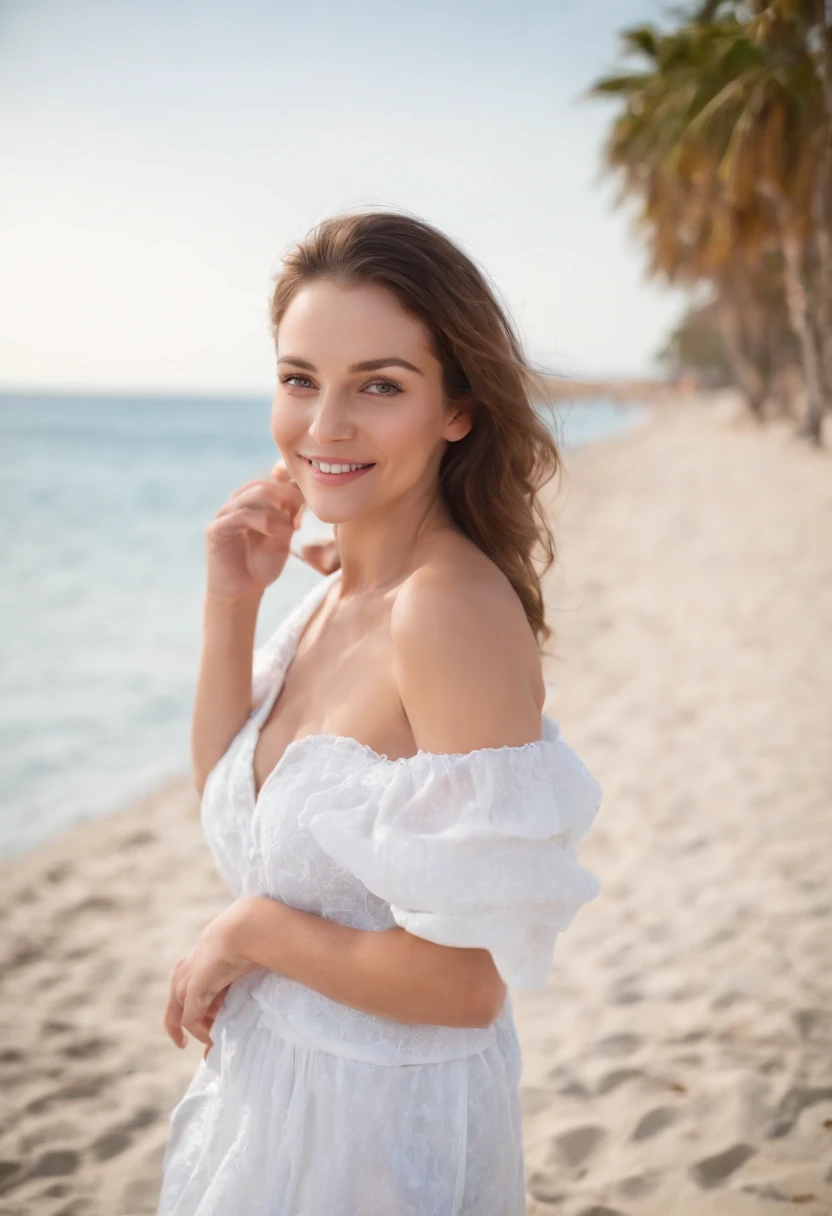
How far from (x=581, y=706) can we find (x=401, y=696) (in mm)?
5237

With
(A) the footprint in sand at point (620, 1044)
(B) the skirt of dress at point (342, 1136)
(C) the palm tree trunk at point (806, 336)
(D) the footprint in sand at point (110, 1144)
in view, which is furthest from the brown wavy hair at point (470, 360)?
(C) the palm tree trunk at point (806, 336)

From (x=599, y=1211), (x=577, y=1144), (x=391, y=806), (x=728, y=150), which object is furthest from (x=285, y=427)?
(x=728, y=150)

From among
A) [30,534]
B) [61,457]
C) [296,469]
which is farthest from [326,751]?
[61,457]

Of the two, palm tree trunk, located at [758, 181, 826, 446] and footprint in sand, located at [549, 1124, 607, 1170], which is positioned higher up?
palm tree trunk, located at [758, 181, 826, 446]

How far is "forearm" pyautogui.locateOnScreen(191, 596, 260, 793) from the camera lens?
1.77 meters

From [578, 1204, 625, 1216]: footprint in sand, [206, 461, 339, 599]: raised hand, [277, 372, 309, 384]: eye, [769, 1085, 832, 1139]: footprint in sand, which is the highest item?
[277, 372, 309, 384]: eye

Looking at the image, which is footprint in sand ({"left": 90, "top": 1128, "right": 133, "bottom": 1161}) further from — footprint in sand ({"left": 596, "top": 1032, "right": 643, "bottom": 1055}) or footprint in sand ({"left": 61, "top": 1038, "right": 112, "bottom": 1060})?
footprint in sand ({"left": 596, "top": 1032, "right": 643, "bottom": 1055})

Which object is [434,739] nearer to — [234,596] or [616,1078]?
[234,596]

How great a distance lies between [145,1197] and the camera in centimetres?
245

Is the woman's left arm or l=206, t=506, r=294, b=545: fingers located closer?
the woman's left arm

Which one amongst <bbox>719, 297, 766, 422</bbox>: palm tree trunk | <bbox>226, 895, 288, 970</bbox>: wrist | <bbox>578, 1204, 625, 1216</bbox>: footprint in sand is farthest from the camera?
<bbox>719, 297, 766, 422</bbox>: palm tree trunk

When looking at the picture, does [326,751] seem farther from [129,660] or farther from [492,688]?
[129,660]

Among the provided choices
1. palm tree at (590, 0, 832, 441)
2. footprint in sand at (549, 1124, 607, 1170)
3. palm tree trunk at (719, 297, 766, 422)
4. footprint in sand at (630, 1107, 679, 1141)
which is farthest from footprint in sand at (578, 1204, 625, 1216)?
palm tree trunk at (719, 297, 766, 422)

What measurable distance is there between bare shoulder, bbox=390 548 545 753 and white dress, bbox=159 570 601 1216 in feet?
0.10
